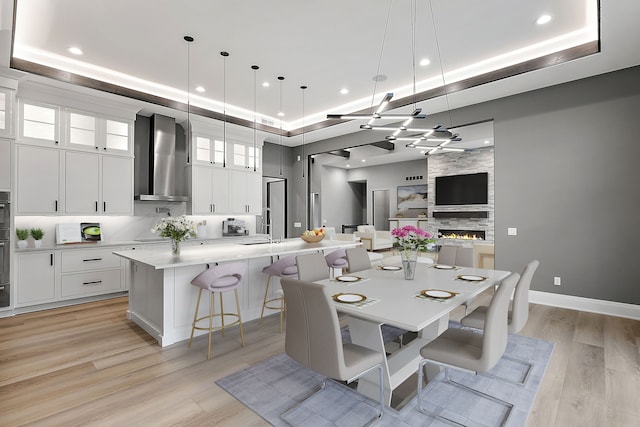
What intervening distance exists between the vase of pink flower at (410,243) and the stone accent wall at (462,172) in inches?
288

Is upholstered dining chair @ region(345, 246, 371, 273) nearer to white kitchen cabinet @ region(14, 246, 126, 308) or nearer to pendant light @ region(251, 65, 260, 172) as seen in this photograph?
pendant light @ region(251, 65, 260, 172)

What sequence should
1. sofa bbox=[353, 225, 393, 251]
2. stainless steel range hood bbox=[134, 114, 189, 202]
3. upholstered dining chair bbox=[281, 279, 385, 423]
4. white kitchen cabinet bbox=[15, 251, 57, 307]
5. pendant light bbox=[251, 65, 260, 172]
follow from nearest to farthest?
upholstered dining chair bbox=[281, 279, 385, 423] → white kitchen cabinet bbox=[15, 251, 57, 307] → pendant light bbox=[251, 65, 260, 172] → stainless steel range hood bbox=[134, 114, 189, 202] → sofa bbox=[353, 225, 393, 251]

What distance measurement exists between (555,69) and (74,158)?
6514 millimetres

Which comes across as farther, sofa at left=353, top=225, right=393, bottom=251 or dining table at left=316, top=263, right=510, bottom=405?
sofa at left=353, top=225, right=393, bottom=251

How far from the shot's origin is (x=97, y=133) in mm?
4812

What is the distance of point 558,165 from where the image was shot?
4.31 meters

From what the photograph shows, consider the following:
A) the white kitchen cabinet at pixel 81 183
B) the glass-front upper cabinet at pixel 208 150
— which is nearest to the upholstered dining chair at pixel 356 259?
the glass-front upper cabinet at pixel 208 150

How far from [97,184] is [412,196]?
9.47 meters

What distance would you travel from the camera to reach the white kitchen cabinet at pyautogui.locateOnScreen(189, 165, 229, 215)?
5.92 m

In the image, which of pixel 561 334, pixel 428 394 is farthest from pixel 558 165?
pixel 428 394

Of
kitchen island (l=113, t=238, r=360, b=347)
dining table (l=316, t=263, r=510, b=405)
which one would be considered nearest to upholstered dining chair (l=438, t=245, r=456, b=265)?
dining table (l=316, t=263, r=510, b=405)

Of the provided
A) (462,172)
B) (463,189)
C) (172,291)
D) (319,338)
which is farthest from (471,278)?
(462,172)

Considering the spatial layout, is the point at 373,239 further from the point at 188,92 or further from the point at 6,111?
the point at 6,111

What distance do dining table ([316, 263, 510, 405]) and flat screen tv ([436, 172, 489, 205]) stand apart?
279 inches
